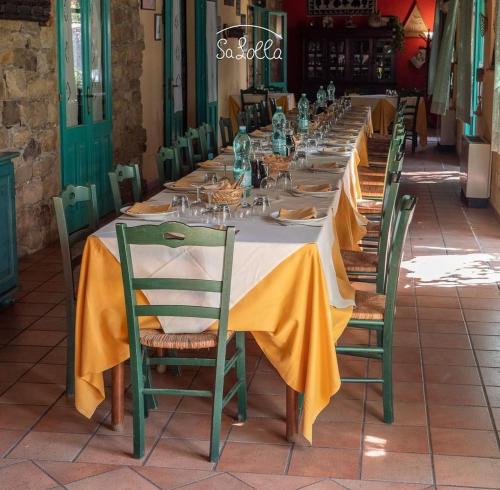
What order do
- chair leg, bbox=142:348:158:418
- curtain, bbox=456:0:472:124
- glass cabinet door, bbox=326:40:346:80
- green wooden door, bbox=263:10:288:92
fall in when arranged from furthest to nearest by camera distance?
1. glass cabinet door, bbox=326:40:346:80
2. green wooden door, bbox=263:10:288:92
3. curtain, bbox=456:0:472:124
4. chair leg, bbox=142:348:158:418

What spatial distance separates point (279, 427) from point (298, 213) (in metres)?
0.85

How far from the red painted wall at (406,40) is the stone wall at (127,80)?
8.78 metres

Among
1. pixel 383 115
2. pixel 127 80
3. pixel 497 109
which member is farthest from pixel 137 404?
pixel 383 115

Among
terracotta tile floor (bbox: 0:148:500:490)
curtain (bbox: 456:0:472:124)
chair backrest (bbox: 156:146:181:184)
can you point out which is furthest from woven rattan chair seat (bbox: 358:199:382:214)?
curtain (bbox: 456:0:472:124)

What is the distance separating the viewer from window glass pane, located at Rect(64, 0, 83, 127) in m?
6.92

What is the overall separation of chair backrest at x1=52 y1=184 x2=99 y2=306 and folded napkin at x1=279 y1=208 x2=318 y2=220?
0.79 meters

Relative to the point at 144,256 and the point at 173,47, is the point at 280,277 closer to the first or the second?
the point at 144,256

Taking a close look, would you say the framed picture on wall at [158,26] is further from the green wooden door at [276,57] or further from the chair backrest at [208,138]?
the green wooden door at [276,57]

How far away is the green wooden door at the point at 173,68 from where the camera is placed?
992cm

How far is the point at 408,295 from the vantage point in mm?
5363

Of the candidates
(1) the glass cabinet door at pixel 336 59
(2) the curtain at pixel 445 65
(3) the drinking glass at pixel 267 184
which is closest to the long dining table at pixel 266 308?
(3) the drinking glass at pixel 267 184

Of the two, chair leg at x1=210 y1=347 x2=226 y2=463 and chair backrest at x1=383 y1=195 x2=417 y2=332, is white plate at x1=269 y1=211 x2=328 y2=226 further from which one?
chair leg at x1=210 y1=347 x2=226 y2=463

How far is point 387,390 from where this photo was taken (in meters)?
3.48

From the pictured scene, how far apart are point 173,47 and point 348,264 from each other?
653 cm
